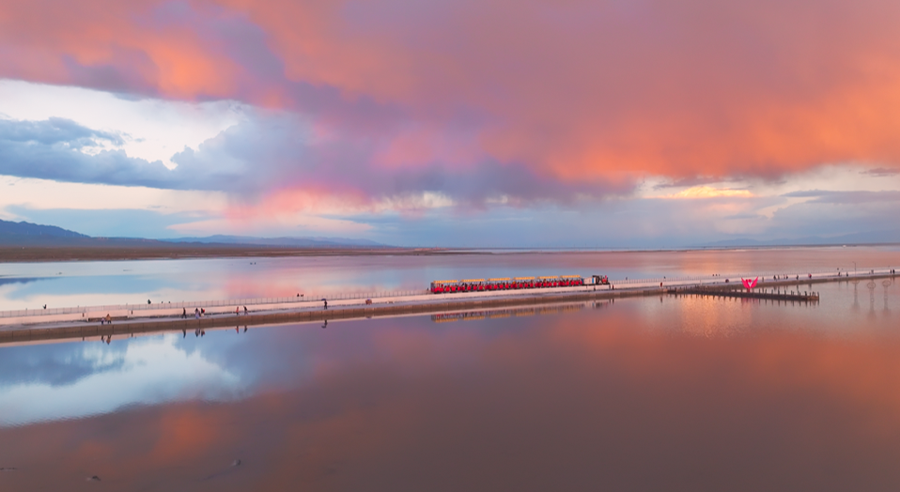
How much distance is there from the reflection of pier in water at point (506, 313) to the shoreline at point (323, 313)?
2022 millimetres

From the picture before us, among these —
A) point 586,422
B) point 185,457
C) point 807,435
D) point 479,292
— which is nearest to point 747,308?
point 479,292

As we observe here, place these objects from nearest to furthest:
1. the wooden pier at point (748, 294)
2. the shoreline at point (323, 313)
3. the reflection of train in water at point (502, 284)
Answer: the shoreline at point (323, 313), the wooden pier at point (748, 294), the reflection of train in water at point (502, 284)

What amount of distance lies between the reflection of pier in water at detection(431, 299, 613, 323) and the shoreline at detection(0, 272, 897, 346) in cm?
202

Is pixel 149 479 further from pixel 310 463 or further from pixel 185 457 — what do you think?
pixel 310 463

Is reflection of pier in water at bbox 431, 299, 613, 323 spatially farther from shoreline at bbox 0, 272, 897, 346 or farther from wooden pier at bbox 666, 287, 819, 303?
wooden pier at bbox 666, 287, 819, 303

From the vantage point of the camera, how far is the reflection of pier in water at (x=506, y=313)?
50.8 m

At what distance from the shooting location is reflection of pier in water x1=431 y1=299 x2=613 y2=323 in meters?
50.8

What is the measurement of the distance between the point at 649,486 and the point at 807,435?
28.7 feet

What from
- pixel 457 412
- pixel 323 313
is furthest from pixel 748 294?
pixel 457 412

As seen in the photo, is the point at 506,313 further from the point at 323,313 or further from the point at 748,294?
the point at 748,294

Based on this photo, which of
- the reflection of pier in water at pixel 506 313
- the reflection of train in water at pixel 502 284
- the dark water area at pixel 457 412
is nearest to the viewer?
the dark water area at pixel 457 412

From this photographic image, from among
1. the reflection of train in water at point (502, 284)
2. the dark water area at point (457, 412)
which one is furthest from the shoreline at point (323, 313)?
the dark water area at point (457, 412)

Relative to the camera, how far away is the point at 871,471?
56.3 ft

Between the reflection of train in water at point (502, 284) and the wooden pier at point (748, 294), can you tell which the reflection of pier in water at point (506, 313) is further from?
the wooden pier at point (748, 294)
